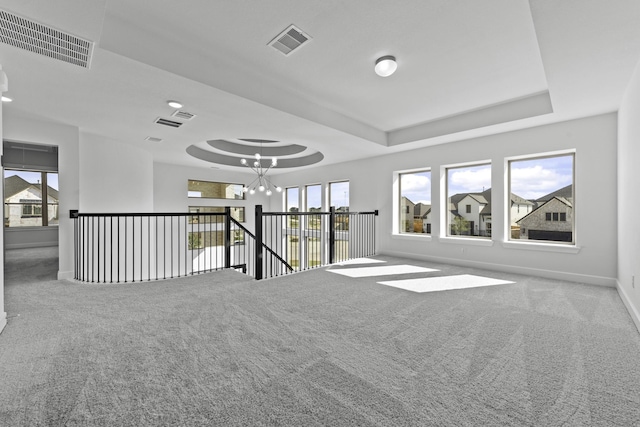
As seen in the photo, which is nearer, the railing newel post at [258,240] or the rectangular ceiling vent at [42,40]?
the rectangular ceiling vent at [42,40]

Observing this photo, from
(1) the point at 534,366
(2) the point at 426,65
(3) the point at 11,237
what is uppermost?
(2) the point at 426,65

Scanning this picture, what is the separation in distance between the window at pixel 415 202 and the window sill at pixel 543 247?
164 cm

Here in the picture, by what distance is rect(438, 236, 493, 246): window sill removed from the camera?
5130 mm

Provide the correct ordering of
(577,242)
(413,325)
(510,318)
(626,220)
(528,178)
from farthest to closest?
(528,178) → (577,242) → (626,220) → (510,318) → (413,325)

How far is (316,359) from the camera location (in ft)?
6.35

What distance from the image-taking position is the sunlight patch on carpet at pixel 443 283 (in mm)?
3770

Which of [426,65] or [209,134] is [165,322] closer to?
[209,134]

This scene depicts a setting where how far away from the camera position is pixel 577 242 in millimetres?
4219

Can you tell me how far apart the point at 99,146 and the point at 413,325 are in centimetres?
617

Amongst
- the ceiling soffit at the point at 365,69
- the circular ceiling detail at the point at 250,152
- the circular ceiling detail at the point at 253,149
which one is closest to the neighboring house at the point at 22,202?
the circular ceiling detail at the point at 250,152

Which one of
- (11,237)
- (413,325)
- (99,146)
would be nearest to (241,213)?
(99,146)

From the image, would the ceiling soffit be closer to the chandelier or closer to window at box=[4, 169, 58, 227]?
the chandelier

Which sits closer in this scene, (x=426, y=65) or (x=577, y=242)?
(x=426, y=65)

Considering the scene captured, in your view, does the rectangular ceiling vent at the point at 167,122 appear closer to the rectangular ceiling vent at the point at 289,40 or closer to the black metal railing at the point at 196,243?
the black metal railing at the point at 196,243
